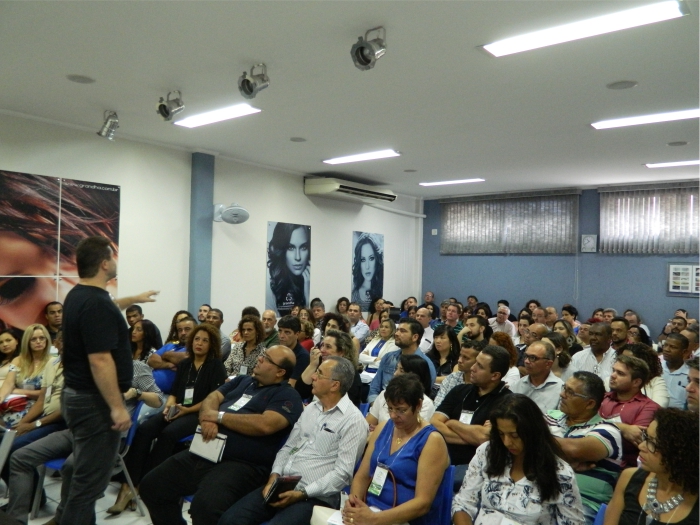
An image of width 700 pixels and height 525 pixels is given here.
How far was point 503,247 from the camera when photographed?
10328 millimetres

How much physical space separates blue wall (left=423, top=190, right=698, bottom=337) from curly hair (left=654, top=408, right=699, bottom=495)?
301 inches

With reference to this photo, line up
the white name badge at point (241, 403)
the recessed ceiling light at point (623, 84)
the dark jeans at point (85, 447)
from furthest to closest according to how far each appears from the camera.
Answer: the recessed ceiling light at point (623, 84) → the white name badge at point (241, 403) → the dark jeans at point (85, 447)

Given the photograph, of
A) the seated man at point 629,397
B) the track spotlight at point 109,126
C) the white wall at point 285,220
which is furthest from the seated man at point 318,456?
the white wall at point 285,220

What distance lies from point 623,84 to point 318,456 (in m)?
3.75

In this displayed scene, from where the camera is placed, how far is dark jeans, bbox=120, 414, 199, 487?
11.6ft

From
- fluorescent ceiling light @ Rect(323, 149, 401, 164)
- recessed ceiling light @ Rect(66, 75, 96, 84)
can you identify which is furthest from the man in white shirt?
recessed ceiling light @ Rect(66, 75, 96, 84)

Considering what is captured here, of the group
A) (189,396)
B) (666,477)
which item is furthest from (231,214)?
(666,477)

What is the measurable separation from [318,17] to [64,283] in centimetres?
417

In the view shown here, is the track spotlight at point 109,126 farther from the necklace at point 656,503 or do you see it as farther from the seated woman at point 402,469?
the necklace at point 656,503

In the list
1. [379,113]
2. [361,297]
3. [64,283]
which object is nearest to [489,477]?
[379,113]

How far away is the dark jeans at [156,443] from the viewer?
3.53m

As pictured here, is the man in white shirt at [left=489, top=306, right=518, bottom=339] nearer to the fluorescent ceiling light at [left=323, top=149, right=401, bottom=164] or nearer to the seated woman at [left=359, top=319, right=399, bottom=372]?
the fluorescent ceiling light at [left=323, top=149, right=401, bottom=164]

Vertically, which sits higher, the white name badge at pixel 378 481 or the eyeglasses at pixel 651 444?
the eyeglasses at pixel 651 444

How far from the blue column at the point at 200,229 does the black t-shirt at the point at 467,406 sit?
448cm
